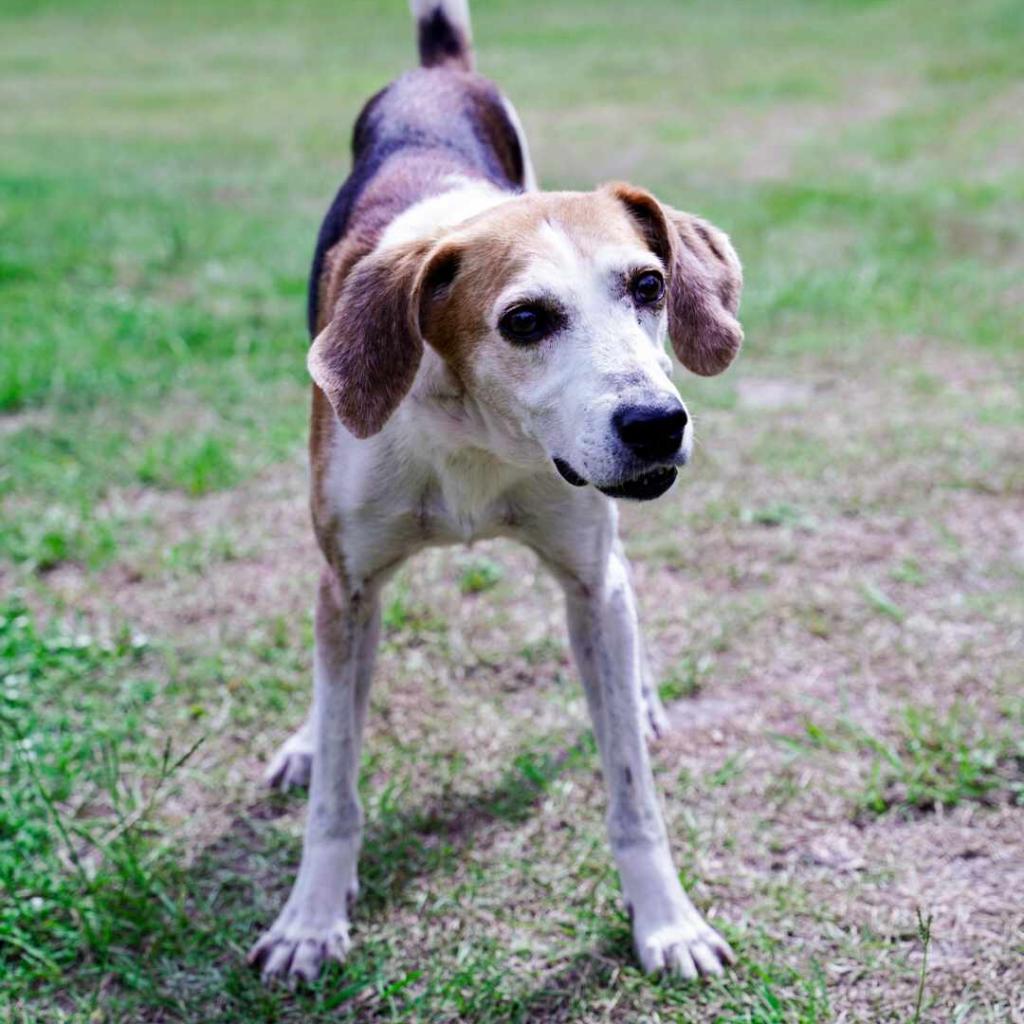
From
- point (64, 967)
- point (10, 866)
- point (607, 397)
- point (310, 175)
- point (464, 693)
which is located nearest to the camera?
point (607, 397)

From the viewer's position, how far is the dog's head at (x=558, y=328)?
2375mm

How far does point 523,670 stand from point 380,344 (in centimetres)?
150

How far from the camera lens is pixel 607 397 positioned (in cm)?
235

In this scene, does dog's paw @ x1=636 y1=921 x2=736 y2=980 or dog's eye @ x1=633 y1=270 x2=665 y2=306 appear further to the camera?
dog's paw @ x1=636 y1=921 x2=736 y2=980

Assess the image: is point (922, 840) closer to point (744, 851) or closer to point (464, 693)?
point (744, 851)

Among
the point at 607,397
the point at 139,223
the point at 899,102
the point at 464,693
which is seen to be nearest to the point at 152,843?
the point at 464,693

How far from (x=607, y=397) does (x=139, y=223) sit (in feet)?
24.0

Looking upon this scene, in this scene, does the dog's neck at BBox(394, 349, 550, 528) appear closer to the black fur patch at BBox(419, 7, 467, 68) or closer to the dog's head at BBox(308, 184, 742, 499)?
the dog's head at BBox(308, 184, 742, 499)

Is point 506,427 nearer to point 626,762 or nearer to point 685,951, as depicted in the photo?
point 626,762

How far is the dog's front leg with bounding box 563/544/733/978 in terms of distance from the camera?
112 inches

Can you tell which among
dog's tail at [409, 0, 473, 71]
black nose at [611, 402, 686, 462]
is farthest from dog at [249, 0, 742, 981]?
dog's tail at [409, 0, 473, 71]

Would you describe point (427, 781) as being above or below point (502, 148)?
below

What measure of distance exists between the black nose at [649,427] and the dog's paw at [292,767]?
154 centimetres

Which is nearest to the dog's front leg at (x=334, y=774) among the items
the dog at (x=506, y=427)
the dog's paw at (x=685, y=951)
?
the dog at (x=506, y=427)
